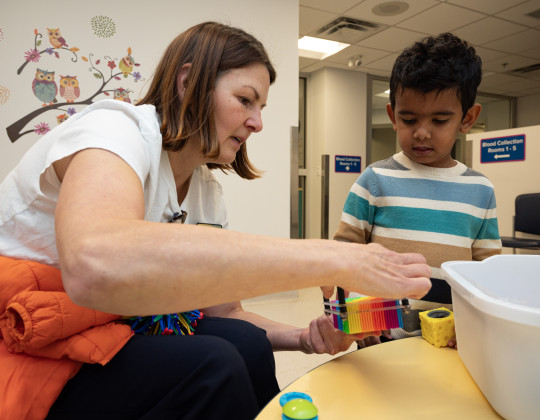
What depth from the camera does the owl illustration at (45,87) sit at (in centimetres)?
242

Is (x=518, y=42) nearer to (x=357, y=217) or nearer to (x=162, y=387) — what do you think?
(x=357, y=217)

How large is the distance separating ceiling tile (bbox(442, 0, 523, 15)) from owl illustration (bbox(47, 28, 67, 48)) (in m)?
3.17

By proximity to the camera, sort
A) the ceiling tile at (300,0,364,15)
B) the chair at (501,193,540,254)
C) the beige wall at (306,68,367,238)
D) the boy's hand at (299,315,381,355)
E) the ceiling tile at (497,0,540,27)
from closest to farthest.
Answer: the boy's hand at (299,315,381,355) → the chair at (501,193,540,254) → the ceiling tile at (300,0,364,15) → the ceiling tile at (497,0,540,27) → the beige wall at (306,68,367,238)

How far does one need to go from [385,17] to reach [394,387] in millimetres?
3808

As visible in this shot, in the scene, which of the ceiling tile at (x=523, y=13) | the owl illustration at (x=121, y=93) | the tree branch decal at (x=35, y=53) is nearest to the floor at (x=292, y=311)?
the owl illustration at (x=121, y=93)

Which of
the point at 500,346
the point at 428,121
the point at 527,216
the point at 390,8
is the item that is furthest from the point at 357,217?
the point at 390,8

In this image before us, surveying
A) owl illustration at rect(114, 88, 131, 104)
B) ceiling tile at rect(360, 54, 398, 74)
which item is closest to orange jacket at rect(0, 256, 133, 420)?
owl illustration at rect(114, 88, 131, 104)

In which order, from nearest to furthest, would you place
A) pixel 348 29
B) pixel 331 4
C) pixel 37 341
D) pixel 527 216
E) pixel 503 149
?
1. pixel 37 341
2. pixel 527 216
3. pixel 503 149
4. pixel 331 4
5. pixel 348 29

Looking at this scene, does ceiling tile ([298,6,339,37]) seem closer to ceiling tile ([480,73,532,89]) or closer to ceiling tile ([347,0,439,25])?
ceiling tile ([347,0,439,25])

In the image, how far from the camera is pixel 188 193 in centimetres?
107

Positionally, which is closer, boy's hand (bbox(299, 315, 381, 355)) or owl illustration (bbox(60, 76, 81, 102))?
boy's hand (bbox(299, 315, 381, 355))

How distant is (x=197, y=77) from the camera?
903 millimetres

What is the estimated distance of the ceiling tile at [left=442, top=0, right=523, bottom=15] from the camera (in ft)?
11.2

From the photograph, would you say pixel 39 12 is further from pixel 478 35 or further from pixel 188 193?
pixel 478 35
